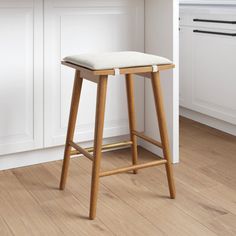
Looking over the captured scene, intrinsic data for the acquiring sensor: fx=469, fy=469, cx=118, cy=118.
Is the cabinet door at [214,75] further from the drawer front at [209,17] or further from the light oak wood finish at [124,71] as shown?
the light oak wood finish at [124,71]

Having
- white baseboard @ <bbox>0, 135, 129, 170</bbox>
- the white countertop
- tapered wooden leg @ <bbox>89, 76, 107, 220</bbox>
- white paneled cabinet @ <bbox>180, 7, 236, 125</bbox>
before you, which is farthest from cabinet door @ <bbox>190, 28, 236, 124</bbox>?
tapered wooden leg @ <bbox>89, 76, 107, 220</bbox>

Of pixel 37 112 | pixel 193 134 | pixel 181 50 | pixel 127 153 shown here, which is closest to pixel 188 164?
pixel 127 153

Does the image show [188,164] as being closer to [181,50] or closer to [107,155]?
[107,155]

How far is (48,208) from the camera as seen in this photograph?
6.36 ft

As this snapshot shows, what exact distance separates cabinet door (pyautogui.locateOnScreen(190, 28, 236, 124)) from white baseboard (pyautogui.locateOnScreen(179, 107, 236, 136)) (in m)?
0.06

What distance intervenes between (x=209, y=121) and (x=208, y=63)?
0.40 metres

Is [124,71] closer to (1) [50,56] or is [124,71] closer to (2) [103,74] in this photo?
(2) [103,74]

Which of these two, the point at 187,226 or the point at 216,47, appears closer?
the point at 187,226

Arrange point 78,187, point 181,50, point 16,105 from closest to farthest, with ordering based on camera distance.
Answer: point 78,187 → point 16,105 → point 181,50

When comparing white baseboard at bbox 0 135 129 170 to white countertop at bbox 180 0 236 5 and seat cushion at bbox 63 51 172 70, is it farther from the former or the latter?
white countertop at bbox 180 0 236 5

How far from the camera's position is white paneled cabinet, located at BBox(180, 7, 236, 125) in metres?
2.91

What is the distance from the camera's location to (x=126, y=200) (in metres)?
2.02

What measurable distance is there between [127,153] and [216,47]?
0.94 metres

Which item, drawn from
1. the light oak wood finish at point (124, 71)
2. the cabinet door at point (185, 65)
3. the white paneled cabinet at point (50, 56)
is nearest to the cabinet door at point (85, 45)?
the white paneled cabinet at point (50, 56)
